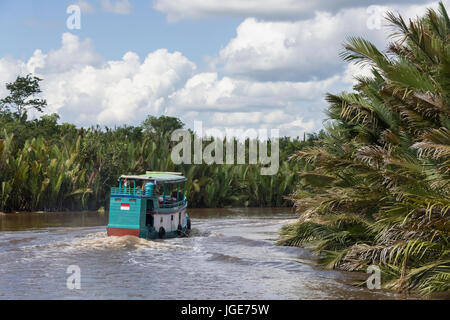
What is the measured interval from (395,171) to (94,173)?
2319cm

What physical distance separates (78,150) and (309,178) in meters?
20.9

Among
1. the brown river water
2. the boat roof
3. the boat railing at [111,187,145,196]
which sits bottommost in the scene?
the brown river water

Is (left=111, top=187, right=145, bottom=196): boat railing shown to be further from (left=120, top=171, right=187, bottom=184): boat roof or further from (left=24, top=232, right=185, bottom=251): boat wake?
(left=24, top=232, right=185, bottom=251): boat wake

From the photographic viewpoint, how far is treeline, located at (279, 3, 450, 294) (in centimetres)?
1039

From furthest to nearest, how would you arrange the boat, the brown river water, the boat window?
1. the boat window
2. the boat
3. the brown river water

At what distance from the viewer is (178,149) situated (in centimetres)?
3878

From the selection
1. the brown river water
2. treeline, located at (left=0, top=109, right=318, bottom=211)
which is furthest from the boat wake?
treeline, located at (left=0, top=109, right=318, bottom=211)

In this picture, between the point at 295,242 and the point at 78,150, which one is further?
the point at 78,150

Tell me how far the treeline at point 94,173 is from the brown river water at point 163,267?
21.7ft

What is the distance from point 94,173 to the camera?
108 feet

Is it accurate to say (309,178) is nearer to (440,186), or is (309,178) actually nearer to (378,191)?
(378,191)

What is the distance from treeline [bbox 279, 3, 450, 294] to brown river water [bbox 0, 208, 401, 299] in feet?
2.93
